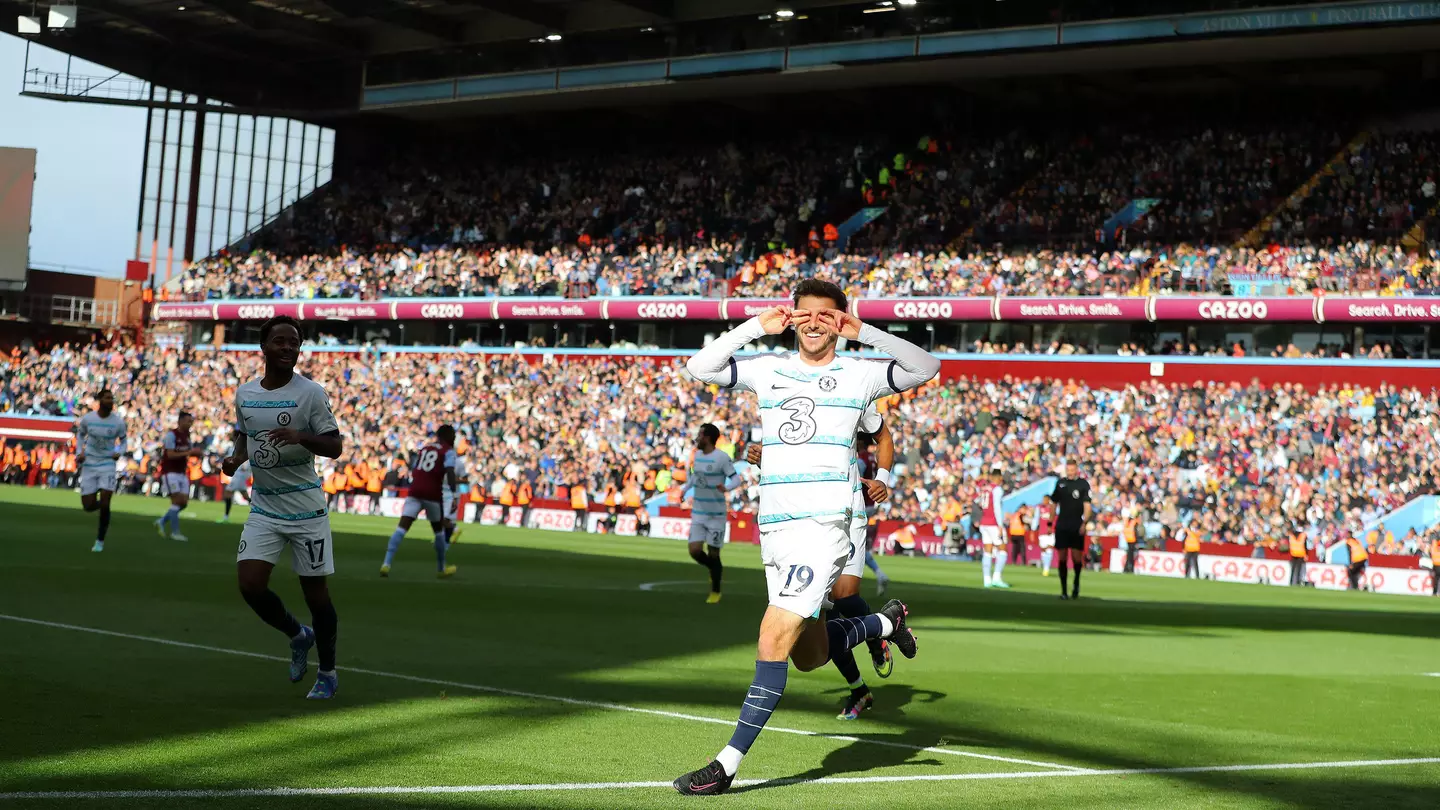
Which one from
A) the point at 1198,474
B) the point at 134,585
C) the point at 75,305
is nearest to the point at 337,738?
the point at 134,585

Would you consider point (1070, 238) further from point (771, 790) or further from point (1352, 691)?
point (771, 790)

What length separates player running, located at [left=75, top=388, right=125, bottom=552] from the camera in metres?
22.9

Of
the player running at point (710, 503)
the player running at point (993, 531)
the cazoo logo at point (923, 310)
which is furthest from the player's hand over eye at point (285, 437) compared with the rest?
the cazoo logo at point (923, 310)

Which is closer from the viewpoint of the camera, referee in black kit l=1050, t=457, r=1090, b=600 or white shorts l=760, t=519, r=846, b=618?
white shorts l=760, t=519, r=846, b=618

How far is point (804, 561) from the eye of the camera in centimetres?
748

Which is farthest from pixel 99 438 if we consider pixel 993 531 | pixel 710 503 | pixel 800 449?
pixel 800 449

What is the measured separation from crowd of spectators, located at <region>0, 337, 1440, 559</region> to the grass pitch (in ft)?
53.5

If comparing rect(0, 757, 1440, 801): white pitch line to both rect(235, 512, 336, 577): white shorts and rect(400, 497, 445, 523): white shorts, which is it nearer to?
rect(235, 512, 336, 577): white shorts

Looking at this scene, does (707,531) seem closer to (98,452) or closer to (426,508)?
(426,508)

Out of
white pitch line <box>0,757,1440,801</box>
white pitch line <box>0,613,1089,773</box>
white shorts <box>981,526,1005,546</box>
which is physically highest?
white shorts <box>981,526,1005,546</box>

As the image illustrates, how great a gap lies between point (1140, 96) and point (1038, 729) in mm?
45531

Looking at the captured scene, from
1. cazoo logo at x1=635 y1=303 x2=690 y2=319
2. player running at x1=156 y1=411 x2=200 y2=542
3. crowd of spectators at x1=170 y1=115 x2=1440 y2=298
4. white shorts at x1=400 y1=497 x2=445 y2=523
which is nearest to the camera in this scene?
white shorts at x1=400 y1=497 x2=445 y2=523

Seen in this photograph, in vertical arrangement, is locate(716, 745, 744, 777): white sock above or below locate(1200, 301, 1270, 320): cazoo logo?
below

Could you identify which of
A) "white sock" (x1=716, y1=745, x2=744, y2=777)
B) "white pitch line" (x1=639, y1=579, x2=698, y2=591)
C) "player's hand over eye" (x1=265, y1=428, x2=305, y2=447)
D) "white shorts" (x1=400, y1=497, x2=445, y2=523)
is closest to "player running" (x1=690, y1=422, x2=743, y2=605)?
"white pitch line" (x1=639, y1=579, x2=698, y2=591)
